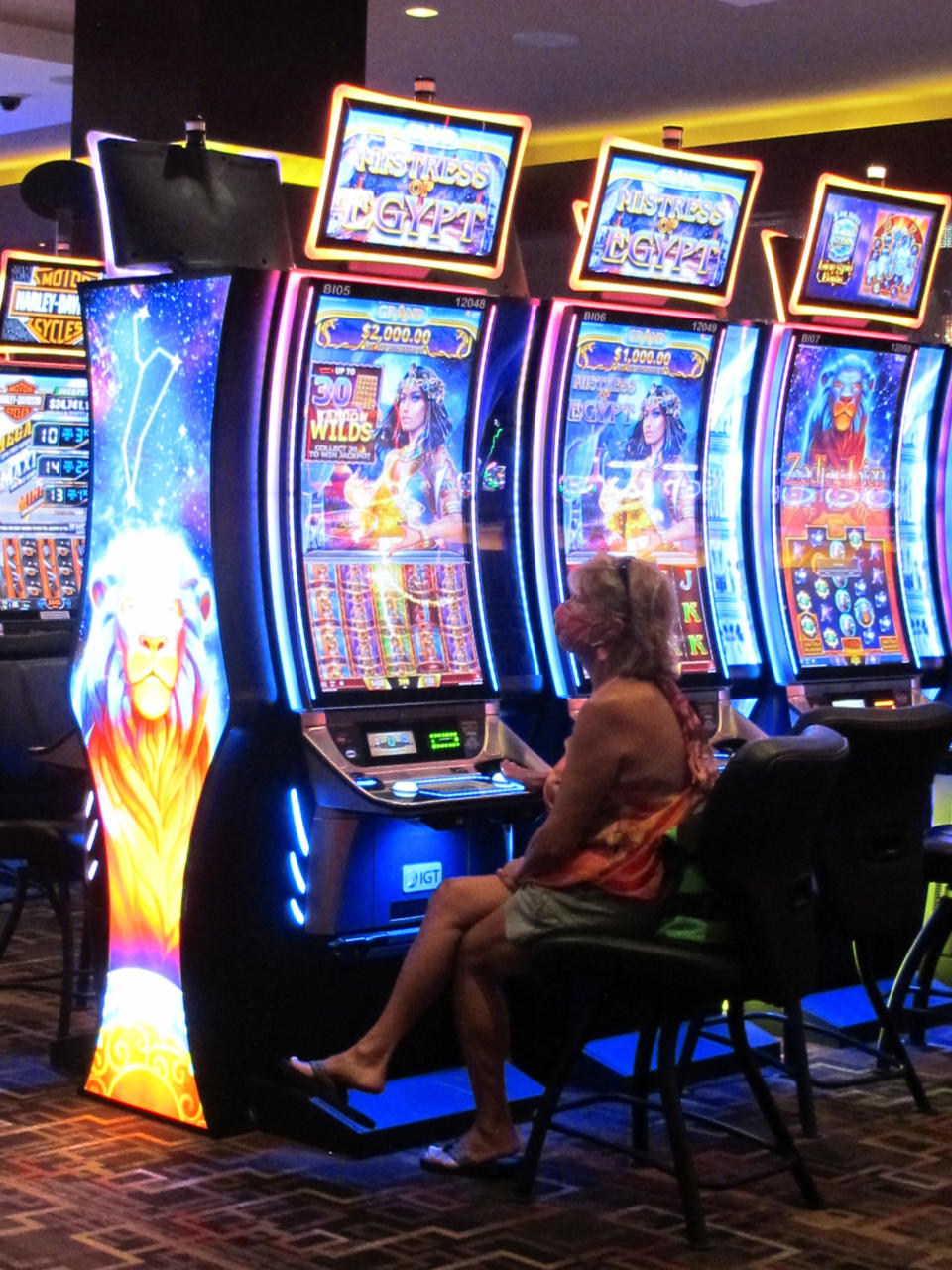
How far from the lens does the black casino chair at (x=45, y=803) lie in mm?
5152

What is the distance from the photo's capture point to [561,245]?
11836 millimetres

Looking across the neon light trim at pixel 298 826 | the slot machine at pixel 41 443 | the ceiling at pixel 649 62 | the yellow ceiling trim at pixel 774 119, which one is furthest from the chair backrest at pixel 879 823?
the yellow ceiling trim at pixel 774 119

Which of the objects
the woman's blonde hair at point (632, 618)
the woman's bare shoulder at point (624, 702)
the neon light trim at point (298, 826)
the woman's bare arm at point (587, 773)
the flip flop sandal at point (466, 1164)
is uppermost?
the woman's blonde hair at point (632, 618)

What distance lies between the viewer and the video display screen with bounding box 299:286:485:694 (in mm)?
4332

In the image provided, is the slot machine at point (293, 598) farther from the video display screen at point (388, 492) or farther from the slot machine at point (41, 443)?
the slot machine at point (41, 443)

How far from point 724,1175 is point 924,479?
2.55 m

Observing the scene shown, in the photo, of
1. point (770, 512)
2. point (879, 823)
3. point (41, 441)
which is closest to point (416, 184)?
point (770, 512)

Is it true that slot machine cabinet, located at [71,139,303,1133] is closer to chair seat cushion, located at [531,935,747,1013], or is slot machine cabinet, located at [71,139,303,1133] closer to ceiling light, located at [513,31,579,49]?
A: chair seat cushion, located at [531,935,747,1013]

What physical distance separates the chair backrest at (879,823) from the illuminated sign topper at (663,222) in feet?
4.16

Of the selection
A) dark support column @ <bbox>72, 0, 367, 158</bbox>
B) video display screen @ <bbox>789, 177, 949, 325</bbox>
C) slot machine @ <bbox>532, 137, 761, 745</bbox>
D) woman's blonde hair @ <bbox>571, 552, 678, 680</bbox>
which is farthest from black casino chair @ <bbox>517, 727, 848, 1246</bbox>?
dark support column @ <bbox>72, 0, 367, 158</bbox>

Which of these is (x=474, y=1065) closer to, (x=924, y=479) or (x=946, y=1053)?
(x=946, y=1053)

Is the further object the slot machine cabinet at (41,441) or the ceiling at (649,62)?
the ceiling at (649,62)

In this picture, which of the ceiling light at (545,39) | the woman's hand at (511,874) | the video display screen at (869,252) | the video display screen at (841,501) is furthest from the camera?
the ceiling light at (545,39)

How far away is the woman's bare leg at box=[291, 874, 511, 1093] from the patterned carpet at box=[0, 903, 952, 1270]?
23cm
